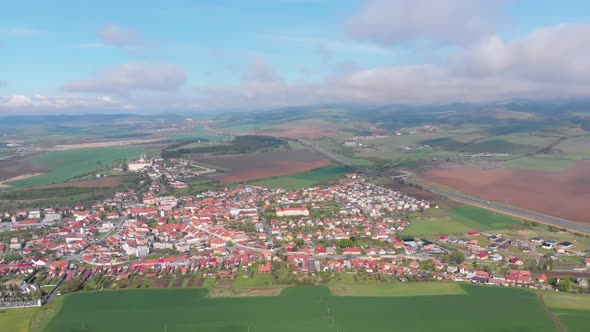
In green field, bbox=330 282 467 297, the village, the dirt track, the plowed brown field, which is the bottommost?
green field, bbox=330 282 467 297

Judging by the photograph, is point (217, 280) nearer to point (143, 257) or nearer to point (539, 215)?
point (143, 257)

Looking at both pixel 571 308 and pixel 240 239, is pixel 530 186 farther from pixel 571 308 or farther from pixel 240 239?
pixel 240 239

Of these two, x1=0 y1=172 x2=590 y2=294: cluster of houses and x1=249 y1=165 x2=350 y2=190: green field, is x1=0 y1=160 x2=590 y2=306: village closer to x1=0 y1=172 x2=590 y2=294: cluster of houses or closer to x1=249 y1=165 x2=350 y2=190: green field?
x1=0 y1=172 x2=590 y2=294: cluster of houses

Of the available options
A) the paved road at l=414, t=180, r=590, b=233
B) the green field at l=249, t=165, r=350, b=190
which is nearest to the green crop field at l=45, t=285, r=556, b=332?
the paved road at l=414, t=180, r=590, b=233

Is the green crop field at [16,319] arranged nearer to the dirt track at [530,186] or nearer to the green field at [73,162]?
the green field at [73,162]

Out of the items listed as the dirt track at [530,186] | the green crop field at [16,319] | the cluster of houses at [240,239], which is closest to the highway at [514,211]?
the dirt track at [530,186]

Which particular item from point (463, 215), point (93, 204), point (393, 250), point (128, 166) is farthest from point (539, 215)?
point (128, 166)

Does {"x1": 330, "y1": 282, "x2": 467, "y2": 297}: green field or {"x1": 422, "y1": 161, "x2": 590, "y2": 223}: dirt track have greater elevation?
{"x1": 422, "y1": 161, "x2": 590, "y2": 223}: dirt track
